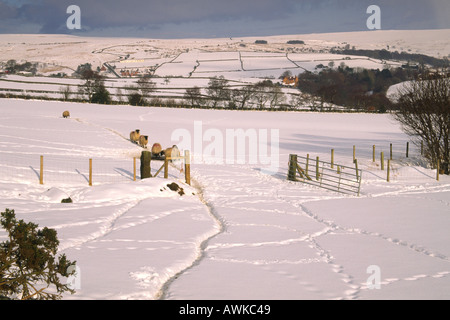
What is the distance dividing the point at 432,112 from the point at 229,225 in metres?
21.2

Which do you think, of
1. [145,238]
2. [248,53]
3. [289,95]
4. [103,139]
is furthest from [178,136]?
[248,53]

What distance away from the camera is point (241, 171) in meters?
26.7

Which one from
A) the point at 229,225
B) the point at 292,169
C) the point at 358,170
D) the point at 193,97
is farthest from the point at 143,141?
the point at 193,97

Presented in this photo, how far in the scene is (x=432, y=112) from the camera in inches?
1180

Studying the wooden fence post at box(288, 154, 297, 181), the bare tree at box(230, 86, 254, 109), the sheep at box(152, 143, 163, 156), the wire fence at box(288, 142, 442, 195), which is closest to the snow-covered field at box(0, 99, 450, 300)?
the wire fence at box(288, 142, 442, 195)

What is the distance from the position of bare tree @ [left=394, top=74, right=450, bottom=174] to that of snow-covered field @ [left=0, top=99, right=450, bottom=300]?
2365 millimetres

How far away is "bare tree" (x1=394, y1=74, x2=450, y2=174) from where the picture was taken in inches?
1155

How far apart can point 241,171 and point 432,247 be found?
1526 cm

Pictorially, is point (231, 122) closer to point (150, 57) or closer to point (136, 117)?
point (136, 117)

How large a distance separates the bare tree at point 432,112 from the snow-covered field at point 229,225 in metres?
2.36

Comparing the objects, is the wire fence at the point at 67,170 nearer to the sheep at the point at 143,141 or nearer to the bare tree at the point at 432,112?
the sheep at the point at 143,141

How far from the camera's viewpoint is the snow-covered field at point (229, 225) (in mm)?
9039

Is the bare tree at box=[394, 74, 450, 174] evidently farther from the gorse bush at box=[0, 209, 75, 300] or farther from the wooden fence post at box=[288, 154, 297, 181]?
the gorse bush at box=[0, 209, 75, 300]

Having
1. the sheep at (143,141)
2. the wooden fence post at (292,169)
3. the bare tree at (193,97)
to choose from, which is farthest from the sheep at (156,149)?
the bare tree at (193,97)
